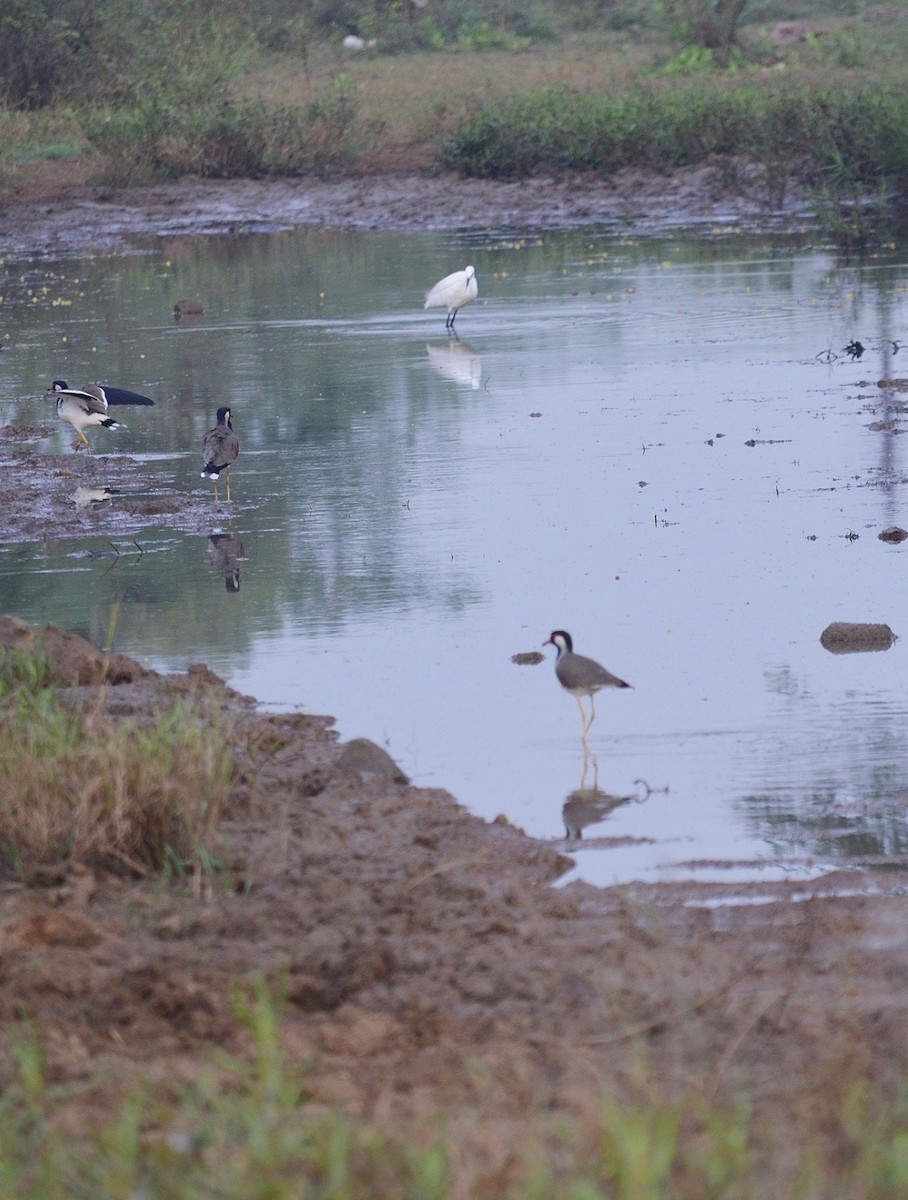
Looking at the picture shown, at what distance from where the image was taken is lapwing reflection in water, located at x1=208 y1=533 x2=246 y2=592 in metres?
9.52

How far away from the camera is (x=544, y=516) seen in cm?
1055

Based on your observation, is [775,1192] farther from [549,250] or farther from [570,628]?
[549,250]

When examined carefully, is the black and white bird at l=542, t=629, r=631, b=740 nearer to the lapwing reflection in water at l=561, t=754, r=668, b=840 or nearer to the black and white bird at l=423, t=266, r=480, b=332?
the lapwing reflection in water at l=561, t=754, r=668, b=840

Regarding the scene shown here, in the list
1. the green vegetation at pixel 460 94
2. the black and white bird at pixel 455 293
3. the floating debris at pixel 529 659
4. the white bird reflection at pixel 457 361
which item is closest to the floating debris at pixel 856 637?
the floating debris at pixel 529 659

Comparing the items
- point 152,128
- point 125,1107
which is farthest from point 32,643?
point 152,128

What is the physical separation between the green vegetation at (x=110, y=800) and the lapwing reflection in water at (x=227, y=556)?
3.74 metres

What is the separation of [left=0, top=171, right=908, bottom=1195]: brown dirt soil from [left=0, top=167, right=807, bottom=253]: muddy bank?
22233mm

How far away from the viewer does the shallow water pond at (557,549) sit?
267 inches

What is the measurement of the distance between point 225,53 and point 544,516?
30010 mm

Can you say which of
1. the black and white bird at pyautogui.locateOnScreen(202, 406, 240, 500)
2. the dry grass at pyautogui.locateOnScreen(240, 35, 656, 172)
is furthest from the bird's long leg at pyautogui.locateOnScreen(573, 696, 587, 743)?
the dry grass at pyautogui.locateOnScreen(240, 35, 656, 172)

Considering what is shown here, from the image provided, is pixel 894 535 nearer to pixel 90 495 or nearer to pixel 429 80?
pixel 90 495

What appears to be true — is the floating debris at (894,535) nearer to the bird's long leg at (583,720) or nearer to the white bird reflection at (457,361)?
the bird's long leg at (583,720)

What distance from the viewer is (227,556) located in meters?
9.98

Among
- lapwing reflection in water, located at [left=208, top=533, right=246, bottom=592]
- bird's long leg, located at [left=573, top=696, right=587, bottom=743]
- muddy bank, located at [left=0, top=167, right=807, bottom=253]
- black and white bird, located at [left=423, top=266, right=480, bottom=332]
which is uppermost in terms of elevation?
muddy bank, located at [left=0, top=167, right=807, bottom=253]
